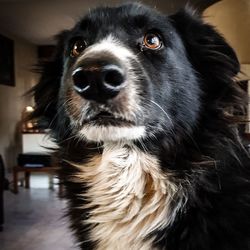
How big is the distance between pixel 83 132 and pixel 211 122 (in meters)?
0.32

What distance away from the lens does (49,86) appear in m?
1.18

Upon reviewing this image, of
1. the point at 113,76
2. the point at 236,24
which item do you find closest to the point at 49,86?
the point at 113,76

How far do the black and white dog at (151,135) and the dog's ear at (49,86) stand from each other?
7 cm

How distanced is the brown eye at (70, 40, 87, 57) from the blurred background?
12 centimetres

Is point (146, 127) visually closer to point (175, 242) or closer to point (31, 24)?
point (175, 242)

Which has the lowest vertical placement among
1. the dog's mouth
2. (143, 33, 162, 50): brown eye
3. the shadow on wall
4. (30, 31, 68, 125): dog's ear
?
the shadow on wall

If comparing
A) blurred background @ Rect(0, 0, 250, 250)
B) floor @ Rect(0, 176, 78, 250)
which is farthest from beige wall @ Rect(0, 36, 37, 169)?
floor @ Rect(0, 176, 78, 250)

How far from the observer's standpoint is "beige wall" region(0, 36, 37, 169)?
6211mm

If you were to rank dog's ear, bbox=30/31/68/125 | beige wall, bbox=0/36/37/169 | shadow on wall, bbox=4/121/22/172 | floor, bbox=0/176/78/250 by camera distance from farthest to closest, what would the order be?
shadow on wall, bbox=4/121/22/172 < beige wall, bbox=0/36/37/169 < floor, bbox=0/176/78/250 < dog's ear, bbox=30/31/68/125

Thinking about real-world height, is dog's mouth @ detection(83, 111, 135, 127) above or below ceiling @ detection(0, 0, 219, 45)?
below

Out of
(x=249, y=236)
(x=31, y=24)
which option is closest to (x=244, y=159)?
(x=249, y=236)

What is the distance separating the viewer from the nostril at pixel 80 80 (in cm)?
77

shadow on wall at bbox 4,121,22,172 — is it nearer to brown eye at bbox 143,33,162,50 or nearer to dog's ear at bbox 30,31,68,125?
dog's ear at bbox 30,31,68,125

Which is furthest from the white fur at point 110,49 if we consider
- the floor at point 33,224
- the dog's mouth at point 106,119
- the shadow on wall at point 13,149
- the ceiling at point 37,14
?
the shadow on wall at point 13,149
